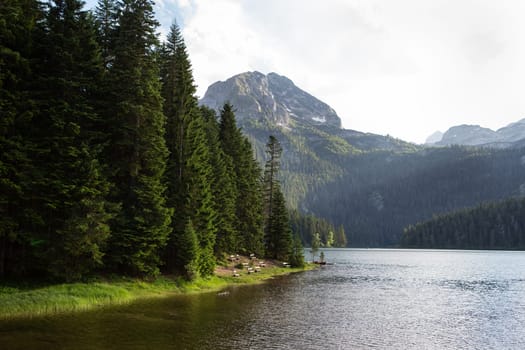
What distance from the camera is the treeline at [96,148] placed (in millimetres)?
35156

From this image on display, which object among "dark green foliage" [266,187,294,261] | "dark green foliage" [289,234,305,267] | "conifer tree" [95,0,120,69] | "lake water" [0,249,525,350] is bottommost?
"lake water" [0,249,525,350]

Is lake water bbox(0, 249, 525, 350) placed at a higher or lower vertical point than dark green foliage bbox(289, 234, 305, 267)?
lower

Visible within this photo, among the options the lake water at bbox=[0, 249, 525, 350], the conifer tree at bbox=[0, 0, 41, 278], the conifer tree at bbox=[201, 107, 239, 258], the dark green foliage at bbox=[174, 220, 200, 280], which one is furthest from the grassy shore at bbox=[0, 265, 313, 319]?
the conifer tree at bbox=[201, 107, 239, 258]

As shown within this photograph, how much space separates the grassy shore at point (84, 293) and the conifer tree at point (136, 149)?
2079mm

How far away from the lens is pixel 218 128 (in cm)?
8325

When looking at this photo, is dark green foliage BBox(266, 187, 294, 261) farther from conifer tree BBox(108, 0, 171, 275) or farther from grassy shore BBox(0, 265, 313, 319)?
conifer tree BBox(108, 0, 171, 275)

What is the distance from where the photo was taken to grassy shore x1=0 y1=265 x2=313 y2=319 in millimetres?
30078

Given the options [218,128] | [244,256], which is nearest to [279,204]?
[244,256]

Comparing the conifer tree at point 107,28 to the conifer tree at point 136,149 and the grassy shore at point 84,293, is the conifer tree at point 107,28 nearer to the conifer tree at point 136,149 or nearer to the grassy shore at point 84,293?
the conifer tree at point 136,149

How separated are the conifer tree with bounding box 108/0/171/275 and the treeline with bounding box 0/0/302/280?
11 centimetres

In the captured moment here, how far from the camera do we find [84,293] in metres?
35.2

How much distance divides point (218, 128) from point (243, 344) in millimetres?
62001

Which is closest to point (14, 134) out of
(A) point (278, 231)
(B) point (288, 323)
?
(B) point (288, 323)

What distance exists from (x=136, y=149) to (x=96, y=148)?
4.61 meters
